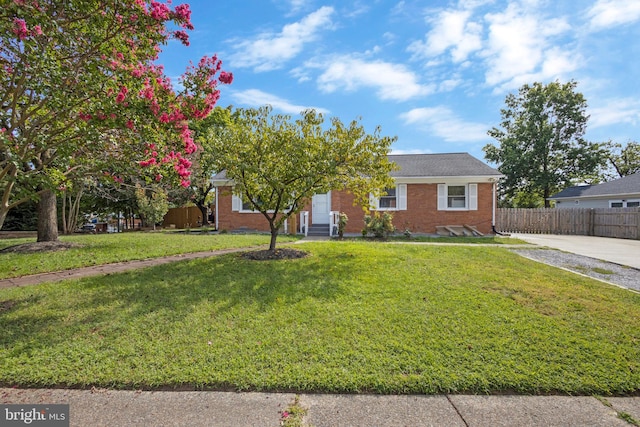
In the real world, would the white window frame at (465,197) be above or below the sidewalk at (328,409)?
above

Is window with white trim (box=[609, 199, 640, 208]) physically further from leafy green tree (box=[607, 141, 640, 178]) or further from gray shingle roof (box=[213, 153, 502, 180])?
leafy green tree (box=[607, 141, 640, 178])

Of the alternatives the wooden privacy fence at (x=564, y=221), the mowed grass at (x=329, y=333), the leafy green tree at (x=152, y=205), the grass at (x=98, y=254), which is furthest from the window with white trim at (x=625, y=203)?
the leafy green tree at (x=152, y=205)

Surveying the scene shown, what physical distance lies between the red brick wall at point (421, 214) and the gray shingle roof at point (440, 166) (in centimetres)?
68

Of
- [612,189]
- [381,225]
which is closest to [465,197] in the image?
[381,225]

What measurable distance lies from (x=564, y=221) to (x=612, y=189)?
601 cm

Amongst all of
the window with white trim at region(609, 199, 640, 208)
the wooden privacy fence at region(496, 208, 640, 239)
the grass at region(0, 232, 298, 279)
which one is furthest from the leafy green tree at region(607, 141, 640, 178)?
the grass at region(0, 232, 298, 279)

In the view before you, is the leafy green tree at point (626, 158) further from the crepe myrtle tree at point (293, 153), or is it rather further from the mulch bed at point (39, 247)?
the mulch bed at point (39, 247)

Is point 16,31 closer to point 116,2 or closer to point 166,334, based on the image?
point 116,2

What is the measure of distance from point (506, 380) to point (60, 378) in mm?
4127

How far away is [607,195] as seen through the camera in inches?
774

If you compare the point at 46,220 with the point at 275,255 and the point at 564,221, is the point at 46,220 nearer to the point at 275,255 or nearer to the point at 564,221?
the point at 275,255

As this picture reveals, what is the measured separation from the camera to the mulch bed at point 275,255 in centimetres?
780

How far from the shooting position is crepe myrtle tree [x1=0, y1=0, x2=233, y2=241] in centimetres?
405

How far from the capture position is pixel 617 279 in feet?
20.8
